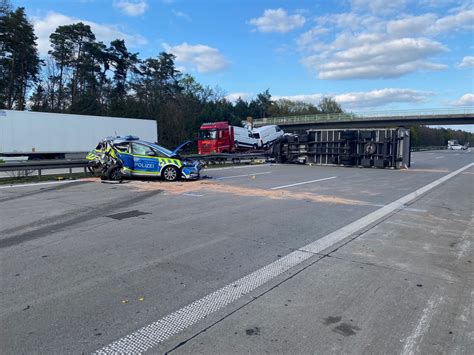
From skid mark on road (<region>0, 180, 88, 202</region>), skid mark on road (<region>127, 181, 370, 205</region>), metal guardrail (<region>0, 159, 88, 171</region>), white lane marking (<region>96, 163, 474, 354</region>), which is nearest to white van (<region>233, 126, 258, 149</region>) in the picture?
metal guardrail (<region>0, 159, 88, 171</region>)

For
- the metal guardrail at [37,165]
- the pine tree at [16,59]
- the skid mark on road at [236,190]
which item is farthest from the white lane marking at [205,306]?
the pine tree at [16,59]

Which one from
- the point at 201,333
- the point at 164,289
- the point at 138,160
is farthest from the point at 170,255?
the point at 138,160

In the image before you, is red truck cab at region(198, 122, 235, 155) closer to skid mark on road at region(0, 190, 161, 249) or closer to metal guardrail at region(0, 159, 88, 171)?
metal guardrail at region(0, 159, 88, 171)

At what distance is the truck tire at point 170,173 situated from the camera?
14695mm

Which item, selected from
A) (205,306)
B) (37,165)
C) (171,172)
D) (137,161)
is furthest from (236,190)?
(205,306)

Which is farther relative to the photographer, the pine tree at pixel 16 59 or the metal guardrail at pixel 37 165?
the pine tree at pixel 16 59

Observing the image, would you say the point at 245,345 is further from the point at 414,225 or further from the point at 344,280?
the point at 414,225

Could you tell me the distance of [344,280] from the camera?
4.45 m

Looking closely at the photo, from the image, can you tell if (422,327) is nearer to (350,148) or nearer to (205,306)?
(205,306)

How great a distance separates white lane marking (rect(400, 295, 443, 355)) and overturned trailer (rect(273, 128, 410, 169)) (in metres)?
22.5

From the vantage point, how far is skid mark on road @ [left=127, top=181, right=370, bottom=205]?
35.4ft

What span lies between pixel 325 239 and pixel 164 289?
3301 millimetres

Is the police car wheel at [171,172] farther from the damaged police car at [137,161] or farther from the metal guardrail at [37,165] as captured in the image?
the metal guardrail at [37,165]

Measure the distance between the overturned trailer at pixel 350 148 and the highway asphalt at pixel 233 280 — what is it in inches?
660
